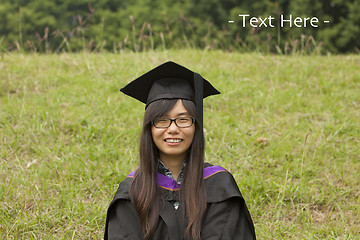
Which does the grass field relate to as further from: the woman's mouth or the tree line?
the tree line

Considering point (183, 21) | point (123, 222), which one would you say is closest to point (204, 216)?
point (123, 222)

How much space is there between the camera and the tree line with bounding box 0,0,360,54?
1394cm

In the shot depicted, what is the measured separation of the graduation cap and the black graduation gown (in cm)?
35

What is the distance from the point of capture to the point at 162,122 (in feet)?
8.53

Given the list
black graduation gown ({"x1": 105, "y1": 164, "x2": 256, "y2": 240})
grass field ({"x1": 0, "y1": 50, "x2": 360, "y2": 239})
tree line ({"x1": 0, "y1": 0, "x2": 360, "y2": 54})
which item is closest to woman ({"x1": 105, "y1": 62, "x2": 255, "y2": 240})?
black graduation gown ({"x1": 105, "y1": 164, "x2": 256, "y2": 240})

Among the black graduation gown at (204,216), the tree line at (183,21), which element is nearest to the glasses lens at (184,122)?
the black graduation gown at (204,216)

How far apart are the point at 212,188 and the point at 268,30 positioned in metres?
12.7

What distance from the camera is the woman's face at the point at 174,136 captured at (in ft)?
8.43

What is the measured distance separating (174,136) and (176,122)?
86mm

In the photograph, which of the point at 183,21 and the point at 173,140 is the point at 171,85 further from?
the point at 183,21

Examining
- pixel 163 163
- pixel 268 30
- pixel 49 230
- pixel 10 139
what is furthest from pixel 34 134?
pixel 268 30

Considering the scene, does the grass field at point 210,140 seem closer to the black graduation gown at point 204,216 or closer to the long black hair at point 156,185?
the black graduation gown at point 204,216

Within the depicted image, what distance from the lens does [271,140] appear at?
16.1 ft

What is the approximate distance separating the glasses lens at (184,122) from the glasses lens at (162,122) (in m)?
A: 0.06
